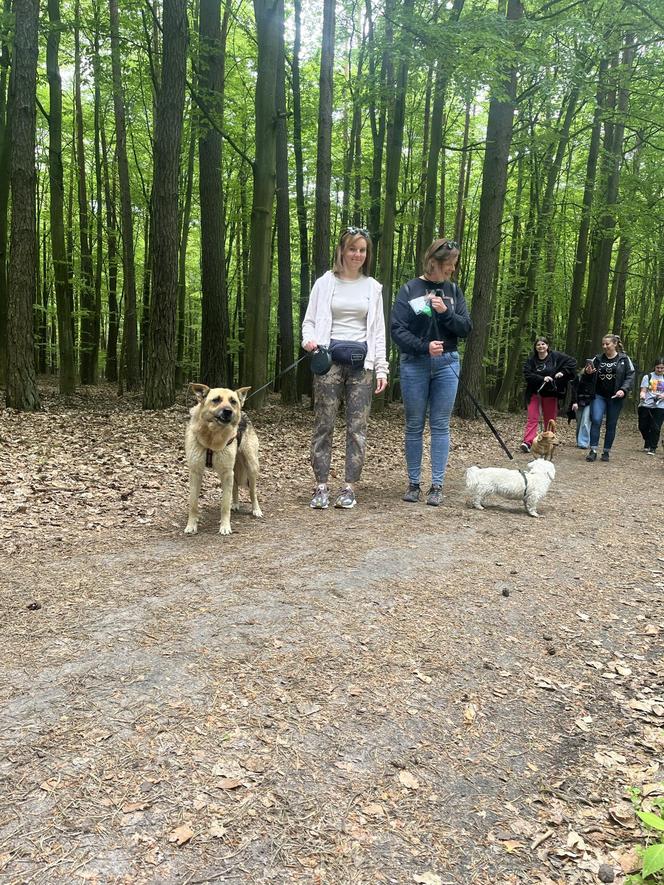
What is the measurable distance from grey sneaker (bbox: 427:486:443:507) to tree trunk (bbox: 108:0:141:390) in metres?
12.2

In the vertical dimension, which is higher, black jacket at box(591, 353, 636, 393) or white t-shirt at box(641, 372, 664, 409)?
black jacket at box(591, 353, 636, 393)

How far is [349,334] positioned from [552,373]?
608 cm

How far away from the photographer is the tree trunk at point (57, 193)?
1265 cm

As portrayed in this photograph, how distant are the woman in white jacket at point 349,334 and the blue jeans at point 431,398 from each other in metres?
0.48

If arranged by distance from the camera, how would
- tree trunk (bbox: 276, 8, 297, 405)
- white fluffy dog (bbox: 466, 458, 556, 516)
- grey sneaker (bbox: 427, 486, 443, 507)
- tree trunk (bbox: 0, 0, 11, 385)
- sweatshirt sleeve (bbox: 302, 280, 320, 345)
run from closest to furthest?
sweatshirt sleeve (bbox: 302, 280, 320, 345) < white fluffy dog (bbox: 466, 458, 556, 516) < grey sneaker (bbox: 427, 486, 443, 507) < tree trunk (bbox: 0, 0, 11, 385) < tree trunk (bbox: 276, 8, 297, 405)

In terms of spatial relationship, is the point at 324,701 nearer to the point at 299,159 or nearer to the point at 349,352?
the point at 349,352

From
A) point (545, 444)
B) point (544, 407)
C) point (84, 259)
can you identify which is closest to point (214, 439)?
point (545, 444)

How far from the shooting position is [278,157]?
48.4 feet

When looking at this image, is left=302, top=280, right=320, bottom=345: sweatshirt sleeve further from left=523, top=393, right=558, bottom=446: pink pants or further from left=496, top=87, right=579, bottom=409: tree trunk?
left=496, top=87, right=579, bottom=409: tree trunk

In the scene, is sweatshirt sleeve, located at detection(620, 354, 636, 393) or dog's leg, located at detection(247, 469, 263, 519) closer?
dog's leg, located at detection(247, 469, 263, 519)

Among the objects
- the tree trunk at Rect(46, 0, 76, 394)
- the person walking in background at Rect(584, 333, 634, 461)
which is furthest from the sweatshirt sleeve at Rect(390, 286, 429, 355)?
the tree trunk at Rect(46, 0, 76, 394)

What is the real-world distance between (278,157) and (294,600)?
46.5ft

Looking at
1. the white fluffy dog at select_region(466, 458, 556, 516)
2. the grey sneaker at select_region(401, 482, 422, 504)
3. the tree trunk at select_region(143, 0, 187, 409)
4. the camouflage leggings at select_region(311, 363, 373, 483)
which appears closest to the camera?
the camouflage leggings at select_region(311, 363, 373, 483)

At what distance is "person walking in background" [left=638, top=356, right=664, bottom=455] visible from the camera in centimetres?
1145
